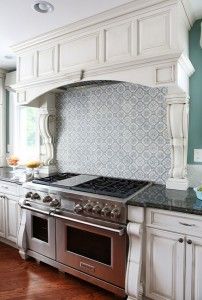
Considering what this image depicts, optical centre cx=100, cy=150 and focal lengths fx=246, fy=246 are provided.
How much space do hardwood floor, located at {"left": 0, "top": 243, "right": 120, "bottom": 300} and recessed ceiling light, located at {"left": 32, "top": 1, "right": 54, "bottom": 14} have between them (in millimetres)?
2414

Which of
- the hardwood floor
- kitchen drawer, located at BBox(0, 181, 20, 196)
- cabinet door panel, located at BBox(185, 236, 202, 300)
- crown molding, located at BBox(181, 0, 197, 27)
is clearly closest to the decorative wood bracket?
kitchen drawer, located at BBox(0, 181, 20, 196)

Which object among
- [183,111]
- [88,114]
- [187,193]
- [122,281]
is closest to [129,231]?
[122,281]

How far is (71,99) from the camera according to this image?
9.91ft

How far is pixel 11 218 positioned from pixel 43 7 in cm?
222

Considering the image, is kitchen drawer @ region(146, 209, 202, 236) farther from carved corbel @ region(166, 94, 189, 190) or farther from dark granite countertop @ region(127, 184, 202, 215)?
carved corbel @ region(166, 94, 189, 190)

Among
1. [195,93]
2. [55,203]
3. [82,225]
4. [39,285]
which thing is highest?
[195,93]

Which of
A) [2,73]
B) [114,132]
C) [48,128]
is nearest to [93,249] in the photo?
[114,132]

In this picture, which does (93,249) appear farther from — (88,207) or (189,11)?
(189,11)

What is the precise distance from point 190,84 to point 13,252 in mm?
2637

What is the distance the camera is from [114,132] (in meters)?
2.67

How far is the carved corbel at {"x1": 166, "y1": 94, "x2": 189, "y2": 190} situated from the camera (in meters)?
2.09

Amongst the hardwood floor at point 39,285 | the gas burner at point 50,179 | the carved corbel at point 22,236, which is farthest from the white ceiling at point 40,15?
the hardwood floor at point 39,285

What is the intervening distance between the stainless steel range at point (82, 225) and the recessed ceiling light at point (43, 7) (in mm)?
1545

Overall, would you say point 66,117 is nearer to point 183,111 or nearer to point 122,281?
point 183,111
